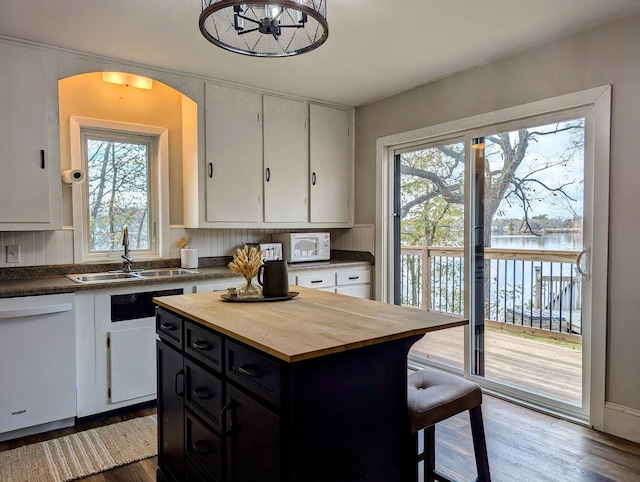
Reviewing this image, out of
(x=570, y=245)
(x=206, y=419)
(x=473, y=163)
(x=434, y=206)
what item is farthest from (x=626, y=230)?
(x=206, y=419)

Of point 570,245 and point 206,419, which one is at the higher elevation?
point 570,245

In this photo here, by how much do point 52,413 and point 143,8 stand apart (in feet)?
7.75

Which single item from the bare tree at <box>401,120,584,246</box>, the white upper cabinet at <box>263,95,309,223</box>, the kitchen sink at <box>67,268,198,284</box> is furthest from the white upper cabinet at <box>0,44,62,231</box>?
the bare tree at <box>401,120,584,246</box>

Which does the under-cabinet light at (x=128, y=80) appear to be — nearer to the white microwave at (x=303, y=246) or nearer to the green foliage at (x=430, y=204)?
the white microwave at (x=303, y=246)

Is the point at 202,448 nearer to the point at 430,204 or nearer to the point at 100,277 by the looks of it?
the point at 100,277

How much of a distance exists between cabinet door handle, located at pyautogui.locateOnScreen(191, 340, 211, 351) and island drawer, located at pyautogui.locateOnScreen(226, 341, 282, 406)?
0.15 meters

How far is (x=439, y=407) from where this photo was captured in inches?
61.4

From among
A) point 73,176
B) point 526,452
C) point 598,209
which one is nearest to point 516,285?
point 598,209

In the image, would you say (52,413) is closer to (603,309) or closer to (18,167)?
(18,167)

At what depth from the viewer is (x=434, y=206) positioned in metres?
3.64

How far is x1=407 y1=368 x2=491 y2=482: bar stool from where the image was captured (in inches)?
60.2

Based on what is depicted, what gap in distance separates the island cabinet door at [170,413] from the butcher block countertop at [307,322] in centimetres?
24

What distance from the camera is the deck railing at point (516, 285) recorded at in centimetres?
281

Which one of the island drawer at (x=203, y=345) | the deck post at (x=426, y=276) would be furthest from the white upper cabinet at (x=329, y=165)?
the island drawer at (x=203, y=345)
